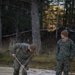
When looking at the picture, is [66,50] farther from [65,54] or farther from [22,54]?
[22,54]

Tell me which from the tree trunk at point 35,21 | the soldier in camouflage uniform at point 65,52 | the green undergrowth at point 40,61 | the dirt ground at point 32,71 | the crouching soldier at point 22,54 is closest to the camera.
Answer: the crouching soldier at point 22,54

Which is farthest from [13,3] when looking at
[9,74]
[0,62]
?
[9,74]

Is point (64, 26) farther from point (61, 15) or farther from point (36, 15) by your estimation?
point (36, 15)

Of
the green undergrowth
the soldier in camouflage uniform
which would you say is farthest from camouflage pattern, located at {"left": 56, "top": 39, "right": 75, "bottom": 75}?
the green undergrowth

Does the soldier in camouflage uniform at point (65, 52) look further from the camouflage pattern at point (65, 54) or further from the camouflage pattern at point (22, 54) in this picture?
the camouflage pattern at point (22, 54)

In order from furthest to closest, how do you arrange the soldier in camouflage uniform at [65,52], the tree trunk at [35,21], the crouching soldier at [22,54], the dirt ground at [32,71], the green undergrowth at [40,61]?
the tree trunk at [35,21] → the green undergrowth at [40,61] → the dirt ground at [32,71] → the soldier in camouflage uniform at [65,52] → the crouching soldier at [22,54]

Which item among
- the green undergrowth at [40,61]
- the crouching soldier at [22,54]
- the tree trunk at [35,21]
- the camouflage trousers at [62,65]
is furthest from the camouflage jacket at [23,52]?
the tree trunk at [35,21]

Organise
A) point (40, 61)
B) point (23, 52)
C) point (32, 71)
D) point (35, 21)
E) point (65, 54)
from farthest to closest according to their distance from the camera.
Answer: point (35, 21) < point (40, 61) < point (32, 71) < point (65, 54) < point (23, 52)

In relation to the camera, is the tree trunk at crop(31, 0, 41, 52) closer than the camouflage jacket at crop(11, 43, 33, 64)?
No

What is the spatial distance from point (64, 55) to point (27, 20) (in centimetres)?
1257

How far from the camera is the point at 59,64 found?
1145cm

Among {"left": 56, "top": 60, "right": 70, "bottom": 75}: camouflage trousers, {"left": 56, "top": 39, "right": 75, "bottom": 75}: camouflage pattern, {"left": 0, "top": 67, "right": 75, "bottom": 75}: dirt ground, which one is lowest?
{"left": 0, "top": 67, "right": 75, "bottom": 75}: dirt ground

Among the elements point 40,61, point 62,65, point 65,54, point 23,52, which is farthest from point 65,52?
point 40,61

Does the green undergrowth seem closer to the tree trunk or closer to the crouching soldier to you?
the tree trunk
